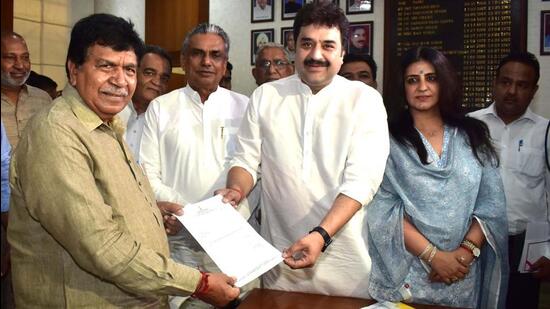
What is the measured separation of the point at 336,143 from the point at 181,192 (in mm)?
764

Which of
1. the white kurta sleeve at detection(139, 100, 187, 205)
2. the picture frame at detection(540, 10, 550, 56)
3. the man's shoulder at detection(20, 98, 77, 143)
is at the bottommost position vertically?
the white kurta sleeve at detection(139, 100, 187, 205)

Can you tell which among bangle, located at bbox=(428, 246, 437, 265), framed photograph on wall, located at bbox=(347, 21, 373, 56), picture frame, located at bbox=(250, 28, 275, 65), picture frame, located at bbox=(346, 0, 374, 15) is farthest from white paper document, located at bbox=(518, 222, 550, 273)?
picture frame, located at bbox=(250, 28, 275, 65)

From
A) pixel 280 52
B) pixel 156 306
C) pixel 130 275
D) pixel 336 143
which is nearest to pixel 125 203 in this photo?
pixel 130 275

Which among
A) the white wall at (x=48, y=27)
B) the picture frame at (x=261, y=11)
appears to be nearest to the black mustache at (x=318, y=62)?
the picture frame at (x=261, y=11)

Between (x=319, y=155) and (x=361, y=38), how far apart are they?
8.30 ft

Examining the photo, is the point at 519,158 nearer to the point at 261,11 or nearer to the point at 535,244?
the point at 535,244

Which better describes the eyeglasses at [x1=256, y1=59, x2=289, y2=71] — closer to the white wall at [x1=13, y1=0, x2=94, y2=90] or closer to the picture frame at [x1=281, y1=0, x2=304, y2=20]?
the picture frame at [x1=281, y1=0, x2=304, y2=20]

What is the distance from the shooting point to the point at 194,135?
2311 millimetres

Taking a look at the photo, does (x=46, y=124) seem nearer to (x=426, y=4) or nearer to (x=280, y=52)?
(x=280, y=52)

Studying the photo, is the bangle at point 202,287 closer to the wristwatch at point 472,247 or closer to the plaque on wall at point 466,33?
the wristwatch at point 472,247

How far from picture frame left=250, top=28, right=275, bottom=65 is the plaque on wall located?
1.00 meters

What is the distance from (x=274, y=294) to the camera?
1655 millimetres

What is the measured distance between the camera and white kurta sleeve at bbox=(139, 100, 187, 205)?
218cm

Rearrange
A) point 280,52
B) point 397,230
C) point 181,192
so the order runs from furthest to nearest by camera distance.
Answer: point 280,52 → point 181,192 → point 397,230
